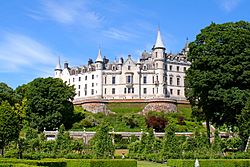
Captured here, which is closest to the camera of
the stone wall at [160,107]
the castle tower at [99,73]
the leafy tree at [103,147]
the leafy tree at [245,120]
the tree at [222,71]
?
the leafy tree at [245,120]

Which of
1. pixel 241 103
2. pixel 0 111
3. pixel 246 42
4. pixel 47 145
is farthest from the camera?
pixel 47 145

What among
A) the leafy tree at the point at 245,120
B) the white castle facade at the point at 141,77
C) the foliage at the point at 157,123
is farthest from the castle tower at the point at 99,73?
the leafy tree at the point at 245,120

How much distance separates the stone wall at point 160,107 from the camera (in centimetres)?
8288

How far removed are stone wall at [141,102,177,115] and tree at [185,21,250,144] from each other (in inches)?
1601

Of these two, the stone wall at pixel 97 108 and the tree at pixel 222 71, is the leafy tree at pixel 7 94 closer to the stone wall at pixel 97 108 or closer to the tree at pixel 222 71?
the stone wall at pixel 97 108

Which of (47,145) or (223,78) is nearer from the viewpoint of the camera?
(223,78)

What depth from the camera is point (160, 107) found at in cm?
8300

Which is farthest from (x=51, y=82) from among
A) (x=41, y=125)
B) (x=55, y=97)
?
(x=41, y=125)

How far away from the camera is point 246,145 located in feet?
126

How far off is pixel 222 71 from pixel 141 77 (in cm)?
5564

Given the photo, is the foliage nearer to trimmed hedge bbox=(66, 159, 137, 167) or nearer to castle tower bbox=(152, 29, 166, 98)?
castle tower bbox=(152, 29, 166, 98)

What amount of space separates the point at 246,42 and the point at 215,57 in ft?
11.1

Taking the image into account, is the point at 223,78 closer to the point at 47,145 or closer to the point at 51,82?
the point at 47,145

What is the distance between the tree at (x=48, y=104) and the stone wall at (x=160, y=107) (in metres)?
19.0
